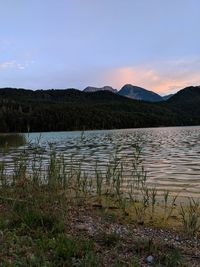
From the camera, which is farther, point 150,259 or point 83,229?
point 83,229

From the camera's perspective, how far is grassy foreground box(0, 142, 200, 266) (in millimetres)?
6521

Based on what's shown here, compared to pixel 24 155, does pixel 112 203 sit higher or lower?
lower

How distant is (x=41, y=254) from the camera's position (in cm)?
646

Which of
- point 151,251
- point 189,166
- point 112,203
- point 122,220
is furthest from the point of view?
point 189,166

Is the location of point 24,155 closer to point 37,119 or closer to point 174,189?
point 174,189

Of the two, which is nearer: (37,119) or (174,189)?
(174,189)

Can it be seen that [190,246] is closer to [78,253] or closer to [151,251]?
[151,251]

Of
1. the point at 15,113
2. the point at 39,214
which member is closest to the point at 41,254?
the point at 39,214

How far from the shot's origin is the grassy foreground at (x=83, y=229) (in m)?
6.52

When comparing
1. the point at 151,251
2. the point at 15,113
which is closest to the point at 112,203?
the point at 151,251

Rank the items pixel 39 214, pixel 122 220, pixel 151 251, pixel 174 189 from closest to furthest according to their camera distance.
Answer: pixel 151 251 → pixel 39 214 → pixel 122 220 → pixel 174 189

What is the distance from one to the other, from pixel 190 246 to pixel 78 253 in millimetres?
2294

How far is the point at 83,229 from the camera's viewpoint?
8.59 meters

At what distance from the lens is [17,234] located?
307 inches
